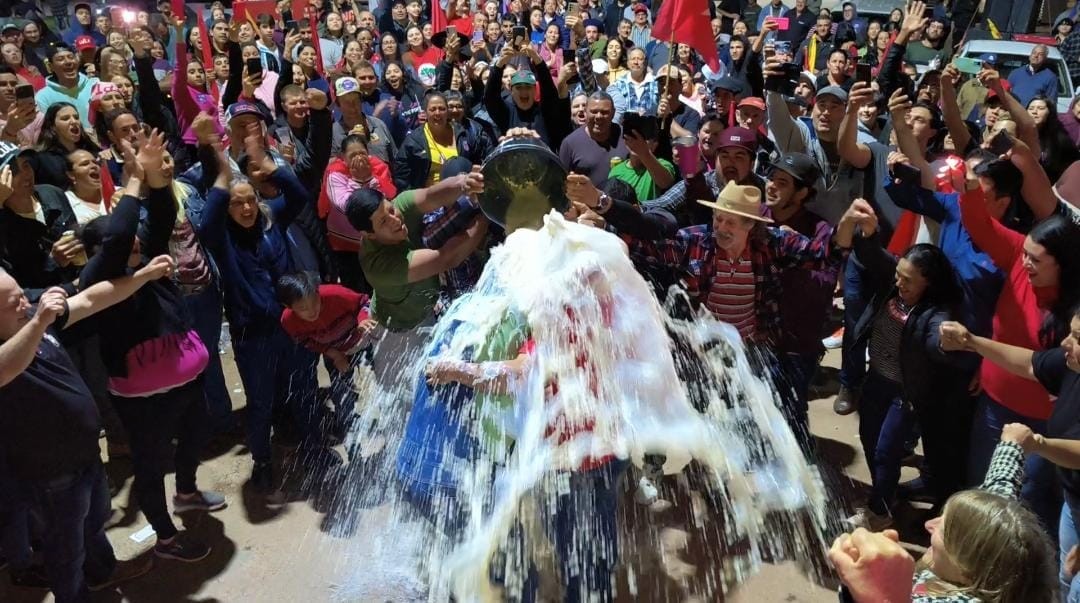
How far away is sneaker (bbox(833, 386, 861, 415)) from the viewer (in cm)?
573

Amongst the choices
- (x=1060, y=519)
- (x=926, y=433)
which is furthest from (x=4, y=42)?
(x=1060, y=519)

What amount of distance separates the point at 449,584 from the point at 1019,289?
3078mm

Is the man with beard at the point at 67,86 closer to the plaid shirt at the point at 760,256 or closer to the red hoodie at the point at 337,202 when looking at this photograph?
the red hoodie at the point at 337,202

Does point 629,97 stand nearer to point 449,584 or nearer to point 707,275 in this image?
point 707,275

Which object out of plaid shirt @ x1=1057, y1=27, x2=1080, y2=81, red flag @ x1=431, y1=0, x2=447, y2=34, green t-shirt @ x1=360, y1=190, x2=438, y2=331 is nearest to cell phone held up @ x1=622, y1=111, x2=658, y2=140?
green t-shirt @ x1=360, y1=190, x2=438, y2=331

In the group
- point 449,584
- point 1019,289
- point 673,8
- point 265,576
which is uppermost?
point 673,8

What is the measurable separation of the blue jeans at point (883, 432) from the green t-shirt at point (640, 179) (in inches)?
70.1

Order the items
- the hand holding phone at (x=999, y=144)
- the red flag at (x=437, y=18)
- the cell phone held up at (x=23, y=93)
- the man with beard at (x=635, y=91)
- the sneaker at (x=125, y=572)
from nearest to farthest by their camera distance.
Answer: the sneaker at (x=125, y=572) → the hand holding phone at (x=999, y=144) → the cell phone held up at (x=23, y=93) → the man with beard at (x=635, y=91) → the red flag at (x=437, y=18)

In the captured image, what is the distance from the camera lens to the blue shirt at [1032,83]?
32.7ft

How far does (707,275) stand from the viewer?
4238mm

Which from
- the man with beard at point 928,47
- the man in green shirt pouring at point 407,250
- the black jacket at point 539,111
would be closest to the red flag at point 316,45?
the black jacket at point 539,111

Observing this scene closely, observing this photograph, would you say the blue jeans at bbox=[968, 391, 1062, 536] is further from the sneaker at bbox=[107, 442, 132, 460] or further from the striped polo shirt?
the sneaker at bbox=[107, 442, 132, 460]

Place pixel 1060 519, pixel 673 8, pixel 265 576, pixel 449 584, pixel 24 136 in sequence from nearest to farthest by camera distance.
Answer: pixel 1060 519 → pixel 449 584 → pixel 265 576 → pixel 24 136 → pixel 673 8

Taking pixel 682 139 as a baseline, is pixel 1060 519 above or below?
below
